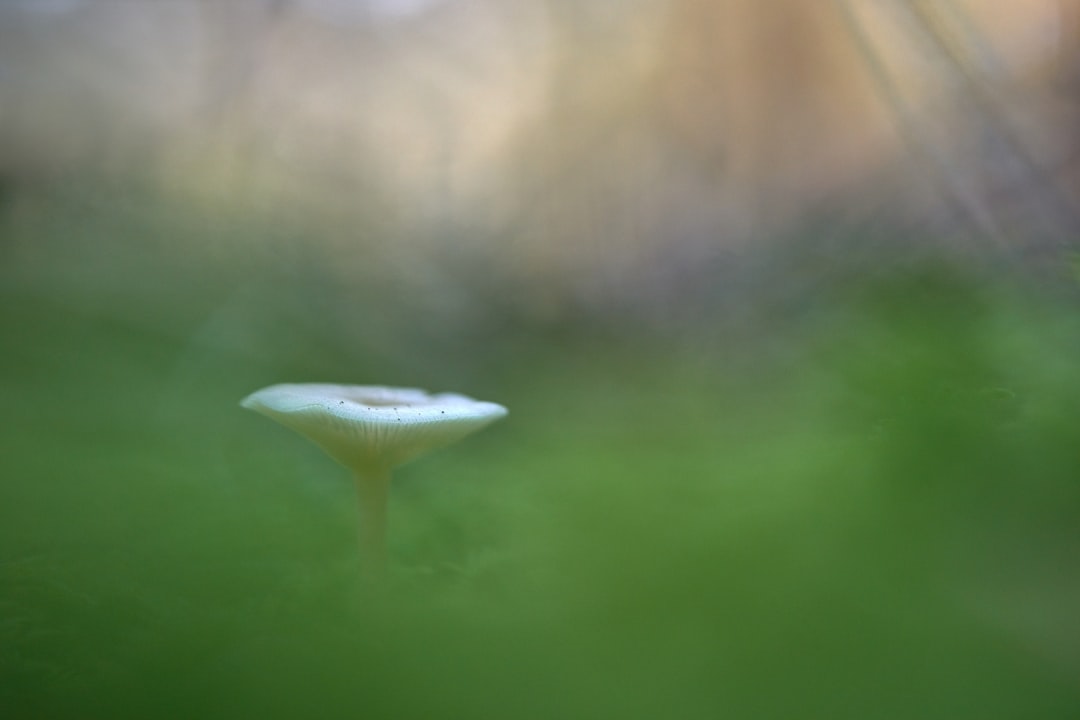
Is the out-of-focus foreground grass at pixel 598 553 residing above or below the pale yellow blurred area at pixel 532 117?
below

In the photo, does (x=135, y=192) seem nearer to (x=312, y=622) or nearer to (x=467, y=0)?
(x=467, y=0)

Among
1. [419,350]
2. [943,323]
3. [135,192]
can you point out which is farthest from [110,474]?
[135,192]

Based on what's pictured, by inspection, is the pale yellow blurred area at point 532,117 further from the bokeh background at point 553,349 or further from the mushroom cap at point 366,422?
the mushroom cap at point 366,422

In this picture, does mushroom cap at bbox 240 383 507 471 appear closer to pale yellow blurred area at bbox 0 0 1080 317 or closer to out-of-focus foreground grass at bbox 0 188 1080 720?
out-of-focus foreground grass at bbox 0 188 1080 720

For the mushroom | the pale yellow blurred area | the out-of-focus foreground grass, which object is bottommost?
the out-of-focus foreground grass

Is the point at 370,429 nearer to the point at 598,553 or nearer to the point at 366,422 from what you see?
the point at 366,422

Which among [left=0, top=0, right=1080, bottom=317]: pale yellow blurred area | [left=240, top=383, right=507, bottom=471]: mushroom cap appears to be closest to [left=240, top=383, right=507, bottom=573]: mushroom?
[left=240, top=383, right=507, bottom=471]: mushroom cap

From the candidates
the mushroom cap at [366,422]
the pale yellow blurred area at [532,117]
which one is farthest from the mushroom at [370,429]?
the pale yellow blurred area at [532,117]

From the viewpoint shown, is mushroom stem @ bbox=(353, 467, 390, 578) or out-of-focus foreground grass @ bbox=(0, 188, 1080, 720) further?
mushroom stem @ bbox=(353, 467, 390, 578)
